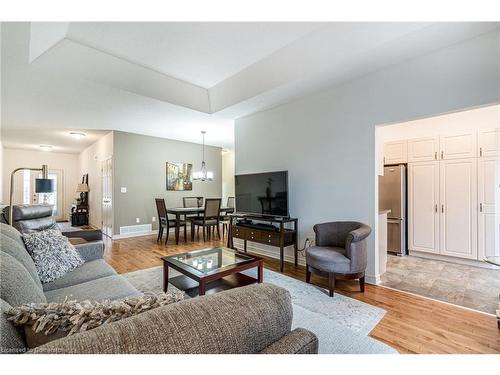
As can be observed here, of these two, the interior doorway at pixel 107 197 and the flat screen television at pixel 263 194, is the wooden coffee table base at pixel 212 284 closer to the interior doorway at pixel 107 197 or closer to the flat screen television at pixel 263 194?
the flat screen television at pixel 263 194

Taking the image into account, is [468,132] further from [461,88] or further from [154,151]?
[154,151]

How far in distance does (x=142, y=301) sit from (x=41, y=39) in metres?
3.31

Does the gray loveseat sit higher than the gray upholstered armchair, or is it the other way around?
the gray loveseat

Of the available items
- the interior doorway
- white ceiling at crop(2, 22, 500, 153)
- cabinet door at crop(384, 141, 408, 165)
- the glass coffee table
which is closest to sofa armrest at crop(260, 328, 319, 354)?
the glass coffee table

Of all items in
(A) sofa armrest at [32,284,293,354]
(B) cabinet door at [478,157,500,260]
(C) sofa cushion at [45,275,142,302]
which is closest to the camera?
(A) sofa armrest at [32,284,293,354]

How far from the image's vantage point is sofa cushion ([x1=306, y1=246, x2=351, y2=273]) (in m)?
2.46

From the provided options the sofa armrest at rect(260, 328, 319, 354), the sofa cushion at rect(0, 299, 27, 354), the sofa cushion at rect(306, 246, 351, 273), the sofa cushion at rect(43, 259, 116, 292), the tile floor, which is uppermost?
the sofa cushion at rect(0, 299, 27, 354)

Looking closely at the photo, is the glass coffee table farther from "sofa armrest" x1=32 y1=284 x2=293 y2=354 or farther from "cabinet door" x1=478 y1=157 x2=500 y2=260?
"cabinet door" x1=478 y1=157 x2=500 y2=260

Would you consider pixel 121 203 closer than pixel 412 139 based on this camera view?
No

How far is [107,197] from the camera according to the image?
19.8ft

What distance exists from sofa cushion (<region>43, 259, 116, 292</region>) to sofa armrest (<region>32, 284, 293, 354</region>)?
5.39 feet
